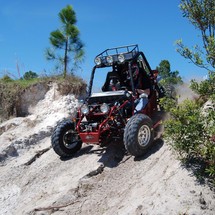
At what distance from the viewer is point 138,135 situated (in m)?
8.59

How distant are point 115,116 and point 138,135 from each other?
759 mm

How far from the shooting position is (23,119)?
531 inches

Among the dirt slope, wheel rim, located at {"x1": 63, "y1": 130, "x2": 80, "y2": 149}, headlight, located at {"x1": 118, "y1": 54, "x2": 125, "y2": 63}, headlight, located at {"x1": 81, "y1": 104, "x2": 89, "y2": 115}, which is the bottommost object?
the dirt slope

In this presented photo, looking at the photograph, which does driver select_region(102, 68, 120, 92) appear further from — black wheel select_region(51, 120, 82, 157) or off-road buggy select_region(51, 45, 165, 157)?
A: black wheel select_region(51, 120, 82, 157)

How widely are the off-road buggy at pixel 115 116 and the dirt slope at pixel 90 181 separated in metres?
0.44

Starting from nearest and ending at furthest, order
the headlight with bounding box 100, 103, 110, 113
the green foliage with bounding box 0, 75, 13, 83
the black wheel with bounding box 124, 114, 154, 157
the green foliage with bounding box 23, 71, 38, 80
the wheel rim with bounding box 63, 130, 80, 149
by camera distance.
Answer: the black wheel with bounding box 124, 114, 154, 157
the headlight with bounding box 100, 103, 110, 113
the wheel rim with bounding box 63, 130, 80, 149
the green foliage with bounding box 0, 75, 13, 83
the green foliage with bounding box 23, 71, 38, 80

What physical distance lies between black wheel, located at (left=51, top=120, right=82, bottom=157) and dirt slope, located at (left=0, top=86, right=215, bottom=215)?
0.26 metres

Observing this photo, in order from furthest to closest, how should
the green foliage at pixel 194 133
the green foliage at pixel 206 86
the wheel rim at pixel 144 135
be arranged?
1. the wheel rim at pixel 144 135
2. the green foliage at pixel 206 86
3. the green foliage at pixel 194 133

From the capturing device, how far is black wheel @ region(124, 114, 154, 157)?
8422mm

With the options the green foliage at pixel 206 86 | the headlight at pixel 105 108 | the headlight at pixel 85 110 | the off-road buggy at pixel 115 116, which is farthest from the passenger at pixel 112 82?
the green foliage at pixel 206 86

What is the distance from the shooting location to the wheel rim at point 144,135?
8.66 metres

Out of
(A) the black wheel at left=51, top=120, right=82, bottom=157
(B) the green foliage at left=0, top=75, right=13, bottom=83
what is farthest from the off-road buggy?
(B) the green foliage at left=0, top=75, right=13, bottom=83

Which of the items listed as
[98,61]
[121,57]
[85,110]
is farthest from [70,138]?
[121,57]

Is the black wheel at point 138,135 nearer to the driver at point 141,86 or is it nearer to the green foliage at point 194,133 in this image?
the driver at point 141,86
